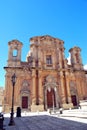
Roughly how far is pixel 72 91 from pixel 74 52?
8.13 meters

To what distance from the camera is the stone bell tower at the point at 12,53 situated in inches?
919

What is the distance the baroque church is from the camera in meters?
21.5

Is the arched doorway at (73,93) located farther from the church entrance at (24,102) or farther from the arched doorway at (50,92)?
the church entrance at (24,102)

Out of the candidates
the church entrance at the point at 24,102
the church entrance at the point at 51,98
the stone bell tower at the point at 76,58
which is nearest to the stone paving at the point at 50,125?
the church entrance at the point at 24,102

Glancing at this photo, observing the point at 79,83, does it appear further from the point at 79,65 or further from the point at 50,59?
the point at 50,59

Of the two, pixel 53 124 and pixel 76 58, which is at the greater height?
pixel 76 58

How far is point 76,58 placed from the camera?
2738cm

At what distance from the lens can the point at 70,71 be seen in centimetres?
2508

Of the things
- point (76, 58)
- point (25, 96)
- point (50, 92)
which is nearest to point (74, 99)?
point (50, 92)

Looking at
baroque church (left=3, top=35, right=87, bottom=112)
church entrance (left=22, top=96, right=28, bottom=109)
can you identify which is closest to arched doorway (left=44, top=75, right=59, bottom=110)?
baroque church (left=3, top=35, right=87, bottom=112)

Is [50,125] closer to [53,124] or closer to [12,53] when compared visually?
[53,124]

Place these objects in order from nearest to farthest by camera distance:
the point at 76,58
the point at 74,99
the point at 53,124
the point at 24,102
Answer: the point at 53,124 < the point at 24,102 < the point at 74,99 < the point at 76,58

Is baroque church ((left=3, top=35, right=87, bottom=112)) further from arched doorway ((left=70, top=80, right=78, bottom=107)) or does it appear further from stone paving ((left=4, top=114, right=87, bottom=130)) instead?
stone paving ((left=4, top=114, right=87, bottom=130))

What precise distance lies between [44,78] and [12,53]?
7.40 m
